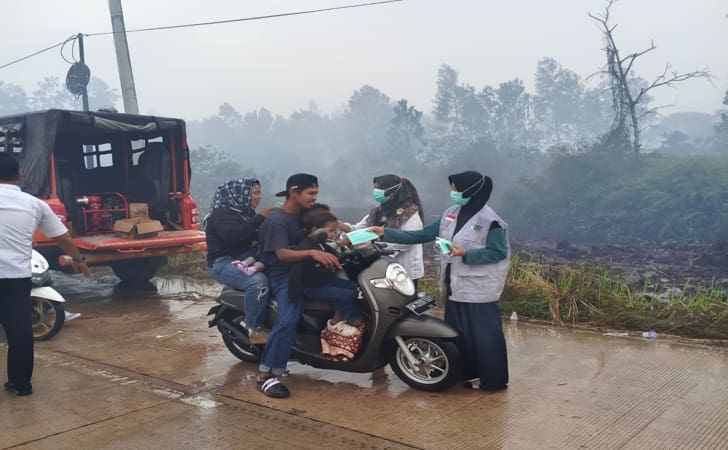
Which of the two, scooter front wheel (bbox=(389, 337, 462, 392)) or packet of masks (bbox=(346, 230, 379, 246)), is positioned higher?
packet of masks (bbox=(346, 230, 379, 246))

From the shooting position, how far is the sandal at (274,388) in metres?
4.08

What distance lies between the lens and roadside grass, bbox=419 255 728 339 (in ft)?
18.1

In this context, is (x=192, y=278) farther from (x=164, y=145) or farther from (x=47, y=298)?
(x=47, y=298)

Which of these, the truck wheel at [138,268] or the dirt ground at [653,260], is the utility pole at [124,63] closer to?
the truck wheel at [138,268]

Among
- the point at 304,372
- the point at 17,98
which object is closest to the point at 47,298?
the point at 304,372

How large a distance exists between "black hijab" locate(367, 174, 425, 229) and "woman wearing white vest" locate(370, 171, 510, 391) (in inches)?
40.8

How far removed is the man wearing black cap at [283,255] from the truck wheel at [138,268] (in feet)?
17.3

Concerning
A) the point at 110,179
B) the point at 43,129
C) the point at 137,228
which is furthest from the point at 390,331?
the point at 110,179

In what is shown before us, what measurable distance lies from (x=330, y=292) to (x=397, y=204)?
1.34 meters

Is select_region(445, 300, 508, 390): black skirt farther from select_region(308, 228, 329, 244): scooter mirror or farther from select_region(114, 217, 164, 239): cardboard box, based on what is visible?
select_region(114, 217, 164, 239): cardboard box

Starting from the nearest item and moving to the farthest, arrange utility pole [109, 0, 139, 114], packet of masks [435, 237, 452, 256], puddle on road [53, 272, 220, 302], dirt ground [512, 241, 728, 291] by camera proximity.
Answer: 1. packet of masks [435, 237, 452, 256]
2. puddle on road [53, 272, 220, 302]
3. dirt ground [512, 241, 728, 291]
4. utility pole [109, 0, 139, 114]

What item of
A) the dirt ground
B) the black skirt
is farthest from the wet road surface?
the dirt ground

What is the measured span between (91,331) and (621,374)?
4.90m

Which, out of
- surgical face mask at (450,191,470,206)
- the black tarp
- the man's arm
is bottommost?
the man's arm
